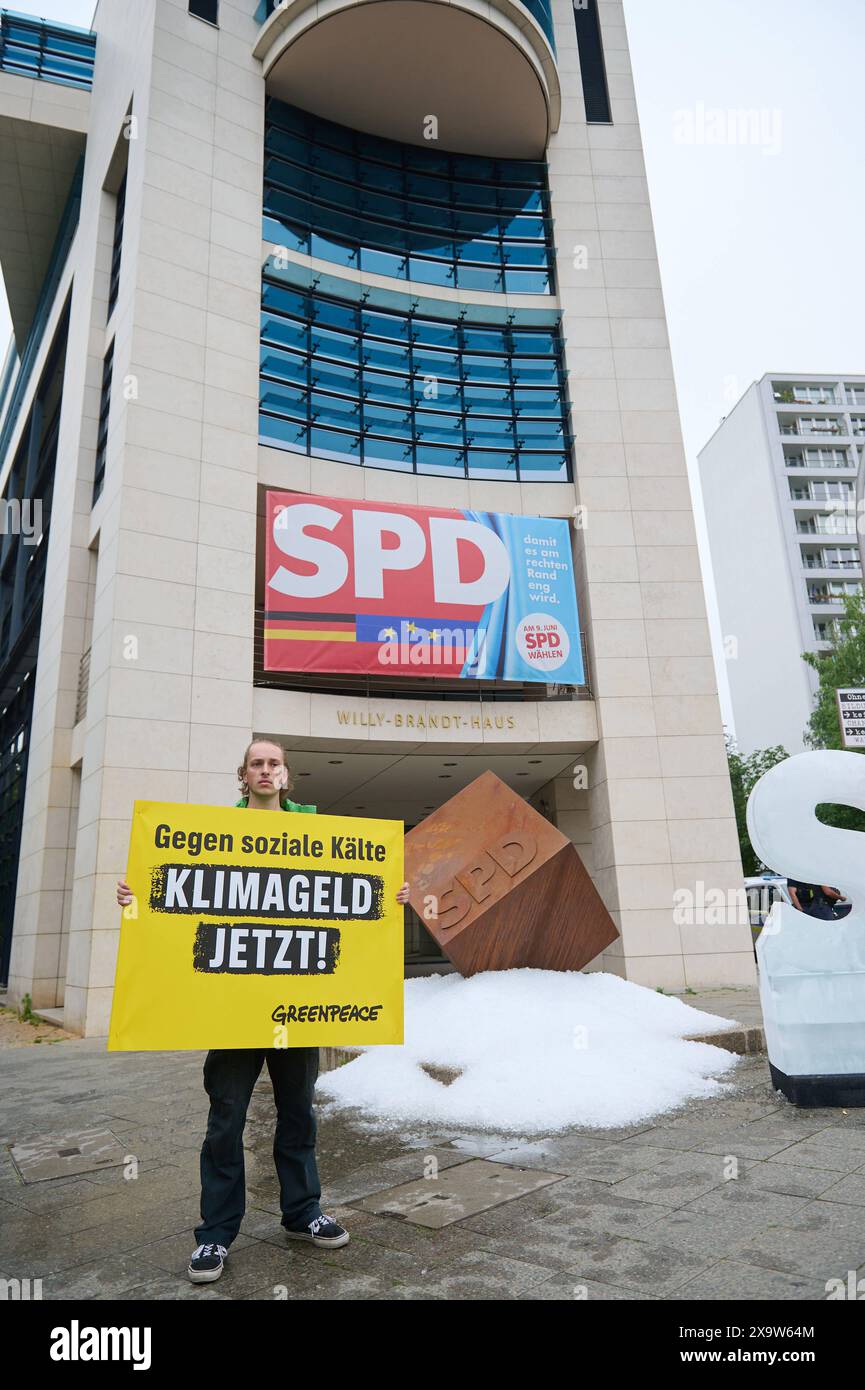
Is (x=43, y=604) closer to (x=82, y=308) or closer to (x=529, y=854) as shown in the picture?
(x=82, y=308)

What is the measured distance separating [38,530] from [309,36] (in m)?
13.0

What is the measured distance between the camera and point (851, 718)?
950 cm

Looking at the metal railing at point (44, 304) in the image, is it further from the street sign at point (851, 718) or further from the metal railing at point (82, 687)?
the street sign at point (851, 718)

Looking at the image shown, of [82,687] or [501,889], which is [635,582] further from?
[82,687]

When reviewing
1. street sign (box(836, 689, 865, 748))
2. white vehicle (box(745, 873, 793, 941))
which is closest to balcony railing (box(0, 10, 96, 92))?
street sign (box(836, 689, 865, 748))

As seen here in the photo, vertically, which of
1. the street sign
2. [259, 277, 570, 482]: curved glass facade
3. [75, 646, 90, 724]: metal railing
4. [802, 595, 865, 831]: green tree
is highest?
[259, 277, 570, 482]: curved glass facade

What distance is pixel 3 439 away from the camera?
1265 inches

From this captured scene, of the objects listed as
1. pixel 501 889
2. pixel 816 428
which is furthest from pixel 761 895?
pixel 816 428

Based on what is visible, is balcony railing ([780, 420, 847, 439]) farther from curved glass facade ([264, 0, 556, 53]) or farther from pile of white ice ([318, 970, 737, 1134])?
pile of white ice ([318, 970, 737, 1134])

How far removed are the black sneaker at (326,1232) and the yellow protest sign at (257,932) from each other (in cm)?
68

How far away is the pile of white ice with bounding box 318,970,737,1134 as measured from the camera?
5426 millimetres

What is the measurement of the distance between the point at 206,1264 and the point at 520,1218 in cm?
136

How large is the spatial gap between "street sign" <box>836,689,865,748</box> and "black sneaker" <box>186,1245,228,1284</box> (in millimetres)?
8474

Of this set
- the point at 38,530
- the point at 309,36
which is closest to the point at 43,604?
the point at 38,530
